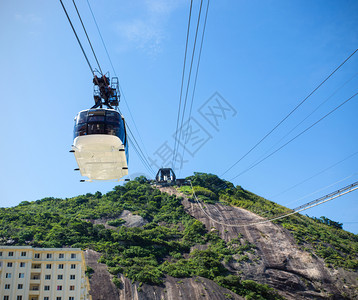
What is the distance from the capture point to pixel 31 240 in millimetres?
50750

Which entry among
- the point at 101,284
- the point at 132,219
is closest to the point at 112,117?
the point at 101,284

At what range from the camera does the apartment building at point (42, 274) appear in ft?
141

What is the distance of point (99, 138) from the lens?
18188 mm

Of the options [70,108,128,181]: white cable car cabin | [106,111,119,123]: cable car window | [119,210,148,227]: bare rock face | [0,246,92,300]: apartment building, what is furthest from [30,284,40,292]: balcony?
[106,111,119,123]: cable car window

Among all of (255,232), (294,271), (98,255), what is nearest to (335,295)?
(294,271)

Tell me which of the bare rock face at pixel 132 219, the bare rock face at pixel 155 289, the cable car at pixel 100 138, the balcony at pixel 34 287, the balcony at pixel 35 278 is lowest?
the bare rock face at pixel 155 289

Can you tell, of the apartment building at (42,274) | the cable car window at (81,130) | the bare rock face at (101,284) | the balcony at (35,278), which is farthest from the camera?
the balcony at (35,278)

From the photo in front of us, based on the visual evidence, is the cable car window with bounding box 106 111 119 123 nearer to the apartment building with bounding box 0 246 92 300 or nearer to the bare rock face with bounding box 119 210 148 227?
the apartment building with bounding box 0 246 92 300

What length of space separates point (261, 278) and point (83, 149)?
40446 millimetres

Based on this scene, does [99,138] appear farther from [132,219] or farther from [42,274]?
[132,219]

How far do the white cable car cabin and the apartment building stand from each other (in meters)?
27.6

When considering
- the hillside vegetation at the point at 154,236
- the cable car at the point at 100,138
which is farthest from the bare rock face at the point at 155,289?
the cable car at the point at 100,138

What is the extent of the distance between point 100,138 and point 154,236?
4232cm

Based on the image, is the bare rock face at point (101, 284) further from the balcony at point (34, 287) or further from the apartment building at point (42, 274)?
the balcony at point (34, 287)
